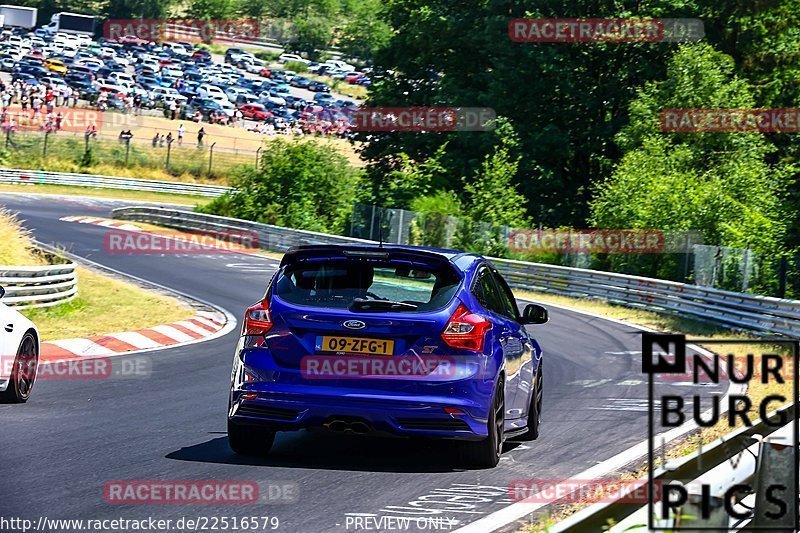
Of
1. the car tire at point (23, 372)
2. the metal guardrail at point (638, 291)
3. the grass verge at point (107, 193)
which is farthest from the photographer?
the grass verge at point (107, 193)

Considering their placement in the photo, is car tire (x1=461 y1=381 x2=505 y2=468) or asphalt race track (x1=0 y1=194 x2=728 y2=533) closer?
asphalt race track (x1=0 y1=194 x2=728 y2=533)

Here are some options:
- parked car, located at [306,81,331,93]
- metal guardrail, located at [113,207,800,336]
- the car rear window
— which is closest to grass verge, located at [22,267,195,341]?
the car rear window

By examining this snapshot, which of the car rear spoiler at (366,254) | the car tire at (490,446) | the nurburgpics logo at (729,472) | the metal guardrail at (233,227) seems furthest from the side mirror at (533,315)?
the metal guardrail at (233,227)

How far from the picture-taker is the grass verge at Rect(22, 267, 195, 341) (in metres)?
18.7

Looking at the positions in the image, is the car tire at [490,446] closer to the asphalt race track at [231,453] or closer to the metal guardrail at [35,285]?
the asphalt race track at [231,453]

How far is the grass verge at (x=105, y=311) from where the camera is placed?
18689 mm

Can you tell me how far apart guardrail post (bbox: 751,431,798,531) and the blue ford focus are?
10.5 ft

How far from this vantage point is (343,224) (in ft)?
147

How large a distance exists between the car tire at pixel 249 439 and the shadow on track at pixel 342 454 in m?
0.08

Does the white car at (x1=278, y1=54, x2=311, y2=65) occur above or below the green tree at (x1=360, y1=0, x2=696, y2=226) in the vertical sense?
above

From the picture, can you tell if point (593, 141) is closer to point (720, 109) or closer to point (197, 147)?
point (720, 109)

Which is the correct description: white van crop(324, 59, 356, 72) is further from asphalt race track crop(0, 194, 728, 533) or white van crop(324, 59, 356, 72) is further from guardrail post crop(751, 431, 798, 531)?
guardrail post crop(751, 431, 798, 531)

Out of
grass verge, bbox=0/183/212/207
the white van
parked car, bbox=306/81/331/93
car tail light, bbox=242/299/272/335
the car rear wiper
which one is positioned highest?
the white van

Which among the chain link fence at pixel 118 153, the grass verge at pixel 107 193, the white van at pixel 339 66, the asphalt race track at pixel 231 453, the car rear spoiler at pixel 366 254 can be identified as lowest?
the asphalt race track at pixel 231 453
